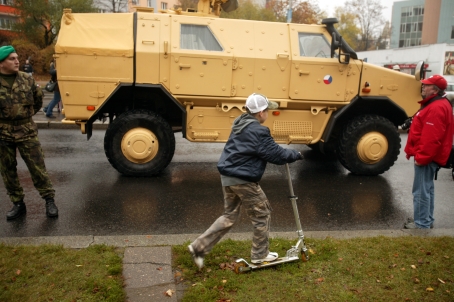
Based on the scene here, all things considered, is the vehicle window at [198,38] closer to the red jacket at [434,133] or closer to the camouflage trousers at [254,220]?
the red jacket at [434,133]

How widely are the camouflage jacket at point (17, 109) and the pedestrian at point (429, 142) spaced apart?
435 cm

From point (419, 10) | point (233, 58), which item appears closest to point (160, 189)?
point (233, 58)

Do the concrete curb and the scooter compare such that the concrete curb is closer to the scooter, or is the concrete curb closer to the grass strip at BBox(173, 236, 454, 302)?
the grass strip at BBox(173, 236, 454, 302)

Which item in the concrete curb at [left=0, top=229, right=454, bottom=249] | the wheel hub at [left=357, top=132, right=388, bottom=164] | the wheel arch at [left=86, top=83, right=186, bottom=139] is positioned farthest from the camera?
the wheel hub at [left=357, top=132, right=388, bottom=164]

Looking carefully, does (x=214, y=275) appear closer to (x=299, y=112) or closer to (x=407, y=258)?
(x=407, y=258)

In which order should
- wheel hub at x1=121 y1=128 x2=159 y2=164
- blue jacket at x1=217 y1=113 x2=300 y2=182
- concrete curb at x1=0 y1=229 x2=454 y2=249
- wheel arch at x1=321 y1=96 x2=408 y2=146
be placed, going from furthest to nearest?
wheel arch at x1=321 y1=96 x2=408 y2=146 < wheel hub at x1=121 y1=128 x2=159 y2=164 < concrete curb at x1=0 y1=229 x2=454 y2=249 < blue jacket at x1=217 y1=113 x2=300 y2=182

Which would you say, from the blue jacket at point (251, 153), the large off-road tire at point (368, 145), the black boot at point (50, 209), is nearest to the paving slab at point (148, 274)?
the blue jacket at point (251, 153)

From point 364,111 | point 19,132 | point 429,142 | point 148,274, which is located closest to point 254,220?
point 148,274

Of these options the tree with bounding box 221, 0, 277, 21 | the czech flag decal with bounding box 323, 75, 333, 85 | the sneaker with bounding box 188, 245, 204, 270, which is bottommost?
the sneaker with bounding box 188, 245, 204, 270

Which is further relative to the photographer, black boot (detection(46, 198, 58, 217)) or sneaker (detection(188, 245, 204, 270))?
black boot (detection(46, 198, 58, 217))

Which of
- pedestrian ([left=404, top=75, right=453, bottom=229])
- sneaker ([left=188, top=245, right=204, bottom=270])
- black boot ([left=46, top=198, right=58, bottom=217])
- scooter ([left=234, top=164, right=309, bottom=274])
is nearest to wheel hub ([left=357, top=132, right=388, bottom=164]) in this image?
pedestrian ([left=404, top=75, right=453, bottom=229])

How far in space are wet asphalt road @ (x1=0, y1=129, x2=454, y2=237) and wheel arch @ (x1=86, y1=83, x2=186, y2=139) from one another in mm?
888

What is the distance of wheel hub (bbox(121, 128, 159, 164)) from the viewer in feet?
24.5

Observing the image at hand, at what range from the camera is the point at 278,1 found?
151 ft
